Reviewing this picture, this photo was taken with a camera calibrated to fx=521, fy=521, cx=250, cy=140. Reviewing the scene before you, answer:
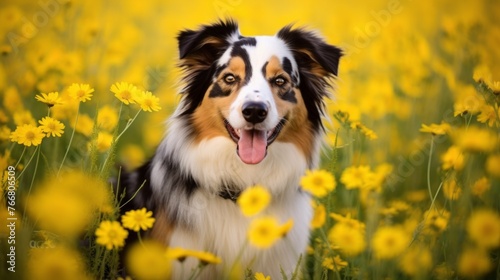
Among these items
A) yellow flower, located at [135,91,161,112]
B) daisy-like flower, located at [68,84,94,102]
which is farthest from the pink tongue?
daisy-like flower, located at [68,84,94,102]

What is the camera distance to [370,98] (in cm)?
564

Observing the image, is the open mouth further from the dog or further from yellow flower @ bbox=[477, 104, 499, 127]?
yellow flower @ bbox=[477, 104, 499, 127]

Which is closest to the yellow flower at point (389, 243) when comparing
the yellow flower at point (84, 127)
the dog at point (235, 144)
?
the dog at point (235, 144)

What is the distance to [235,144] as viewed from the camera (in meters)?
3.34

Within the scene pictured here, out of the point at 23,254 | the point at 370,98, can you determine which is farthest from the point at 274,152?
the point at 370,98

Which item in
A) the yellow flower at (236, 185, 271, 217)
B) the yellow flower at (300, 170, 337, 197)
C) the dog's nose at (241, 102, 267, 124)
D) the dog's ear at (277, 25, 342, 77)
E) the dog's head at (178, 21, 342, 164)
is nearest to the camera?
the yellow flower at (236, 185, 271, 217)

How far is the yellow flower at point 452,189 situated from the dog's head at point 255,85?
0.90m

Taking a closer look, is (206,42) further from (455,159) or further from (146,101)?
(455,159)

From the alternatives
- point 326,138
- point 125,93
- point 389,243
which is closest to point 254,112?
point 125,93

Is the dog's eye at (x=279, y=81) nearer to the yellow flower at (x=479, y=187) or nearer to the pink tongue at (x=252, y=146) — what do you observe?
the pink tongue at (x=252, y=146)

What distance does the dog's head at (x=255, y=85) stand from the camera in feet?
10.4

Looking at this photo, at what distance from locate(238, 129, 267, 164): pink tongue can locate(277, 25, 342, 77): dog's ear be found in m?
0.71

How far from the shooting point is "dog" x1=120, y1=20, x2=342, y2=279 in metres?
3.18

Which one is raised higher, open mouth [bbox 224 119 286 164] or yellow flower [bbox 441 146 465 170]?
yellow flower [bbox 441 146 465 170]
